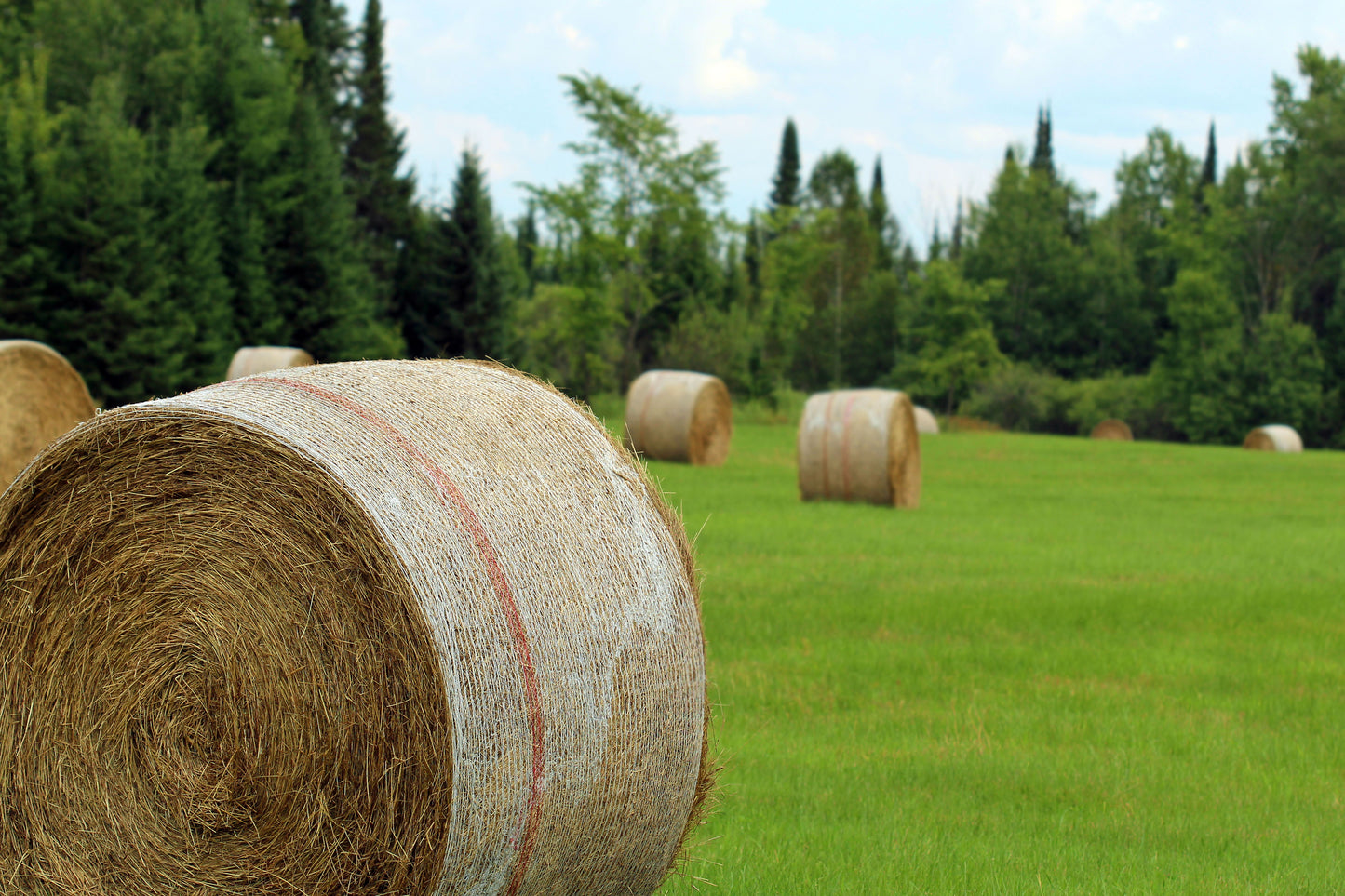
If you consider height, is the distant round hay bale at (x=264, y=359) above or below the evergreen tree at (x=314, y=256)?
below

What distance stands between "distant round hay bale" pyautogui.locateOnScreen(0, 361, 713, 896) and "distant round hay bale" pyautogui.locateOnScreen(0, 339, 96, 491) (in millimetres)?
7618

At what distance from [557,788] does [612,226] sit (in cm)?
5186

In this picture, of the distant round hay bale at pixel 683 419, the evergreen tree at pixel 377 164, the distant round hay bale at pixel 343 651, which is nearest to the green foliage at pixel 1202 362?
the evergreen tree at pixel 377 164

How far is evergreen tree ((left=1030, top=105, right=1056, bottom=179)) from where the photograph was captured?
256 feet

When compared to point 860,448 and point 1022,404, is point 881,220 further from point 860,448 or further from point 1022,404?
point 860,448

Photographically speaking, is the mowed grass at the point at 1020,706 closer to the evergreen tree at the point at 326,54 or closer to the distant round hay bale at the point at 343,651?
the distant round hay bale at the point at 343,651

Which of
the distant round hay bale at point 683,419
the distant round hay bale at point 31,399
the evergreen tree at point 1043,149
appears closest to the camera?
the distant round hay bale at point 31,399

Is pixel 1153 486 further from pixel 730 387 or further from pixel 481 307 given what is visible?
pixel 730 387

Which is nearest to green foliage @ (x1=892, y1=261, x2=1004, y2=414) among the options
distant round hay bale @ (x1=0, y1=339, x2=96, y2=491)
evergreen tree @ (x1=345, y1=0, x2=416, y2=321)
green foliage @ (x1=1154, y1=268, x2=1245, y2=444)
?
green foliage @ (x1=1154, y1=268, x2=1245, y2=444)

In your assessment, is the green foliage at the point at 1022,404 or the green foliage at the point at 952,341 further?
the green foliage at the point at 952,341

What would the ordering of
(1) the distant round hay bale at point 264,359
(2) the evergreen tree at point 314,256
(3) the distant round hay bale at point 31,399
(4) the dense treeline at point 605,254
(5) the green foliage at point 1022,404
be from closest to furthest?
(3) the distant round hay bale at point 31,399
(1) the distant round hay bale at point 264,359
(4) the dense treeline at point 605,254
(2) the evergreen tree at point 314,256
(5) the green foliage at point 1022,404

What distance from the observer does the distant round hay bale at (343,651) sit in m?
3.57

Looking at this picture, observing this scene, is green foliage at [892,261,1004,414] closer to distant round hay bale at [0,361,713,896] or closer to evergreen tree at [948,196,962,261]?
evergreen tree at [948,196,962,261]

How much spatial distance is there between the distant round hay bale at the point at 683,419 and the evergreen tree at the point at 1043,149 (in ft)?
192
